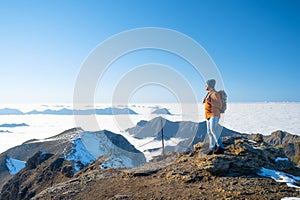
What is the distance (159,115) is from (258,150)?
9.29 m

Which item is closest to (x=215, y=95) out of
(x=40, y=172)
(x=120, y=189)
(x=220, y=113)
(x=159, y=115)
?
(x=220, y=113)

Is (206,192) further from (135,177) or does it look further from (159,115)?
(159,115)

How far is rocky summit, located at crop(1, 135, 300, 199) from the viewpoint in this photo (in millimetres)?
9812

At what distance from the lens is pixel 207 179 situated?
1130 cm

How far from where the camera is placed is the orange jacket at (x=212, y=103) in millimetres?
11961

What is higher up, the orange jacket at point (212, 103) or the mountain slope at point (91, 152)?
the orange jacket at point (212, 103)

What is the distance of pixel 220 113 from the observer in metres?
12.4

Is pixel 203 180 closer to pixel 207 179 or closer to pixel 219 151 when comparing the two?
pixel 207 179

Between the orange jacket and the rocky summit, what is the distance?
2.14 m

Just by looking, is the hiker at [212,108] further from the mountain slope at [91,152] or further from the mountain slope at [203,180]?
the mountain slope at [91,152]

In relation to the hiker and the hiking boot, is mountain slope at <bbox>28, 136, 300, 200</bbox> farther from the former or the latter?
the hiker

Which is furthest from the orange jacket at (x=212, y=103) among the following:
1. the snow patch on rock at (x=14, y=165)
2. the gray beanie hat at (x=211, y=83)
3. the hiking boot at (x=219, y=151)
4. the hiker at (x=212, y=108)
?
the snow patch on rock at (x=14, y=165)

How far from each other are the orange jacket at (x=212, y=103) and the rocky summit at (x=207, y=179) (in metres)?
2.14

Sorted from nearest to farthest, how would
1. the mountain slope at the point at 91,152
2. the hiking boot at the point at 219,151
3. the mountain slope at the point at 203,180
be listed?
the mountain slope at the point at 203,180 → the hiking boot at the point at 219,151 → the mountain slope at the point at 91,152
